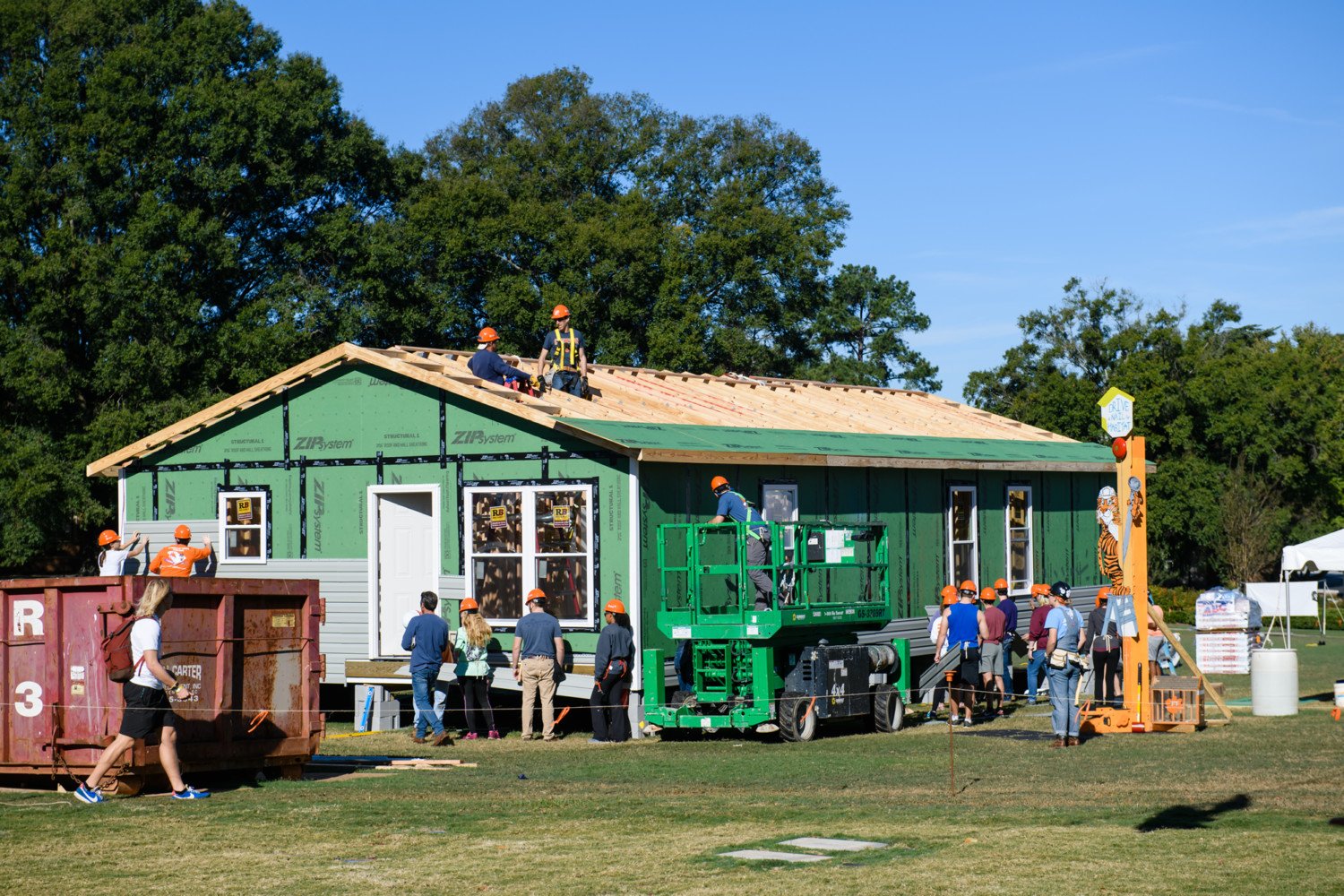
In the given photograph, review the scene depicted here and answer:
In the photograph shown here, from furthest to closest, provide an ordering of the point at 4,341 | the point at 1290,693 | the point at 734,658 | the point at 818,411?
1. the point at 4,341
2. the point at 818,411
3. the point at 1290,693
4. the point at 734,658

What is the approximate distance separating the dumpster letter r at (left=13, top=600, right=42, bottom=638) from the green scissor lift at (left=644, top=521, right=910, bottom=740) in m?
7.35

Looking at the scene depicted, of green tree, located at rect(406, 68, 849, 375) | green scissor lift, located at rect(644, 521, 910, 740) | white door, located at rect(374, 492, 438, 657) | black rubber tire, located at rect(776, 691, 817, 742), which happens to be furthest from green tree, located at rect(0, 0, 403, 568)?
black rubber tire, located at rect(776, 691, 817, 742)

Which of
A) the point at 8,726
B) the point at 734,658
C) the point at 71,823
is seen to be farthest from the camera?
the point at 734,658

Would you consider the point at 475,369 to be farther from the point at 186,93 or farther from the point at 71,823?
the point at 186,93

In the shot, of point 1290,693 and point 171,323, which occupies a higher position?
point 171,323

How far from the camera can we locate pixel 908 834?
11.6 m

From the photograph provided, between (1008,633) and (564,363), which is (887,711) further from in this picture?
(564,363)

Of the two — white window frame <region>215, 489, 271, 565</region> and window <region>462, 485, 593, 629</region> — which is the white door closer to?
window <region>462, 485, 593, 629</region>

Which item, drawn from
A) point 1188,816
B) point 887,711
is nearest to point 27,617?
point 1188,816

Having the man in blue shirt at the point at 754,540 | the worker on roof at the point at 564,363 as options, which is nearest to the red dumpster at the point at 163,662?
the man in blue shirt at the point at 754,540

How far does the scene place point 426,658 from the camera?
19.9 m

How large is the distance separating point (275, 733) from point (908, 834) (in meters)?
6.19

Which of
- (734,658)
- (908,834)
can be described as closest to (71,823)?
(908,834)

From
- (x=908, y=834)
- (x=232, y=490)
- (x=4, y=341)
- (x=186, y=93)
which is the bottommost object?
(x=908, y=834)
